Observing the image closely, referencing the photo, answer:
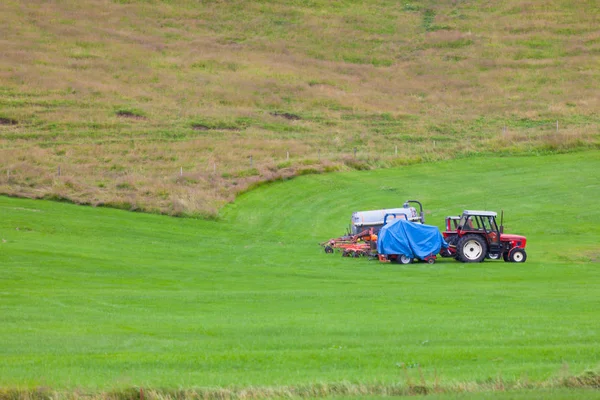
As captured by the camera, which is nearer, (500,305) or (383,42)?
(500,305)

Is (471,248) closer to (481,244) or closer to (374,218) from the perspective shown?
(481,244)

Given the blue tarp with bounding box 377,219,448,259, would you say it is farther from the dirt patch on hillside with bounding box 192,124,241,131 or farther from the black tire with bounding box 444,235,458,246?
the dirt patch on hillside with bounding box 192,124,241,131

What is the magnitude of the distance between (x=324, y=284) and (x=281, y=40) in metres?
85.1

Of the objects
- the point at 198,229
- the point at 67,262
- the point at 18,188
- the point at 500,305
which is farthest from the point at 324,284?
the point at 18,188

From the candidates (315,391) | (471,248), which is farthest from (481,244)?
(315,391)

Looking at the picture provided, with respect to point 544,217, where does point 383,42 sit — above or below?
above

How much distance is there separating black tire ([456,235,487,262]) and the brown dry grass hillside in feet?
54.4

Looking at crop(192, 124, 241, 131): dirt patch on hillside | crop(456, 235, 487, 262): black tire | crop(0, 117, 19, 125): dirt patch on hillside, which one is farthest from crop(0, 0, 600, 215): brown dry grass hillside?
crop(456, 235, 487, 262): black tire

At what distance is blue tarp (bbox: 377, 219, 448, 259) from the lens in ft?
115

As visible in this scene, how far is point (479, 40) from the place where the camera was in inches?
4355

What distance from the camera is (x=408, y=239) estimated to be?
1383 inches

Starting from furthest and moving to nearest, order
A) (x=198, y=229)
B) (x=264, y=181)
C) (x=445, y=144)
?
(x=445, y=144), (x=264, y=181), (x=198, y=229)

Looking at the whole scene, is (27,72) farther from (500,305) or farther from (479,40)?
(500,305)

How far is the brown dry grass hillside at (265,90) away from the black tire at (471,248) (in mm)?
16572
